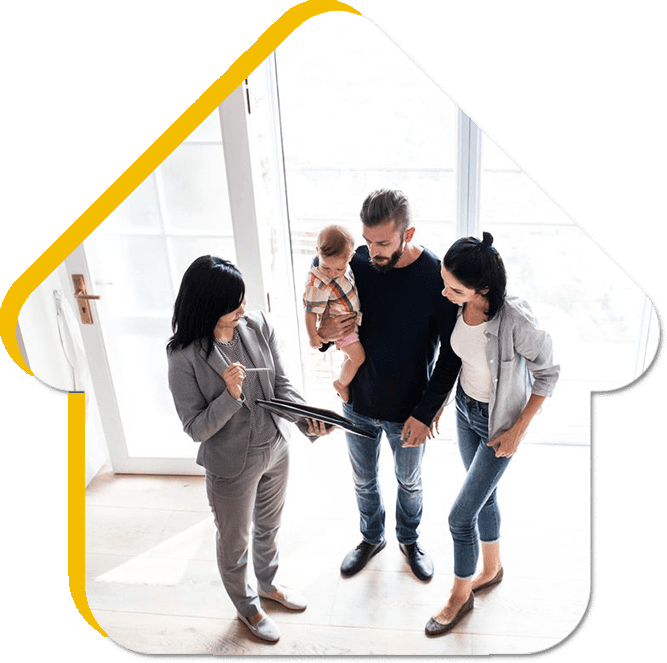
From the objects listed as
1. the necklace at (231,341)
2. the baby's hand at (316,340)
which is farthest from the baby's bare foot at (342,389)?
the necklace at (231,341)

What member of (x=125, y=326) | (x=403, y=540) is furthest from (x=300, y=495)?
(x=125, y=326)

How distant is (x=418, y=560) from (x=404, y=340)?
83 cm

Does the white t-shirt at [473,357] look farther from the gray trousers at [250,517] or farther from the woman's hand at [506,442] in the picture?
the gray trousers at [250,517]

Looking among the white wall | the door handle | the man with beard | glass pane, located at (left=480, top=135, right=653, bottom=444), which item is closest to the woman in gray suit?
the man with beard

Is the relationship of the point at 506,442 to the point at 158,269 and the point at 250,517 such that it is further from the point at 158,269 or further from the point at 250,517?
the point at 158,269

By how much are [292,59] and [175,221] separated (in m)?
0.70

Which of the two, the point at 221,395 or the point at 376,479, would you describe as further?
the point at 376,479

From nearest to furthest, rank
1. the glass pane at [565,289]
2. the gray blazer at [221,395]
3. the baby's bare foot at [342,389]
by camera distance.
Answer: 1. the gray blazer at [221,395]
2. the baby's bare foot at [342,389]
3. the glass pane at [565,289]

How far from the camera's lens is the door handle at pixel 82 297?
251 cm

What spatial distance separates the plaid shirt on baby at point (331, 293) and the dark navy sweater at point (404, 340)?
A: 0.13 feet

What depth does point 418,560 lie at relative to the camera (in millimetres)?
2334

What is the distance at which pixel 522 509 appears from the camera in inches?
103

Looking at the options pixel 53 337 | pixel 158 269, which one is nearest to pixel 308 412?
pixel 158 269

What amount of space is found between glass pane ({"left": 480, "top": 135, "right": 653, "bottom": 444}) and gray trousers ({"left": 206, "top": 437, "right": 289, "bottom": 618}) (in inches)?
48.2
